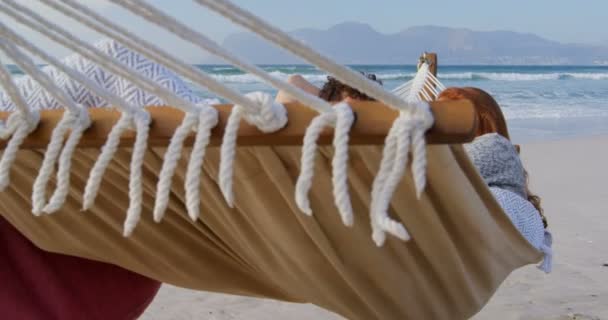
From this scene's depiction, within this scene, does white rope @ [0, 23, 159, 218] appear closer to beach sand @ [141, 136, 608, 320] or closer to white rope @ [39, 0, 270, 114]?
white rope @ [39, 0, 270, 114]

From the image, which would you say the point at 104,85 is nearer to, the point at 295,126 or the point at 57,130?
the point at 57,130

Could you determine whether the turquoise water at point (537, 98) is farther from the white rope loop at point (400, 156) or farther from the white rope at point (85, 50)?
the white rope loop at point (400, 156)

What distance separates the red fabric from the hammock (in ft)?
0.24

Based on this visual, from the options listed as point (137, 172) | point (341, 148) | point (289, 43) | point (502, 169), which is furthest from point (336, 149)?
point (502, 169)

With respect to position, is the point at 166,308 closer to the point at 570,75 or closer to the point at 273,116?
the point at 273,116

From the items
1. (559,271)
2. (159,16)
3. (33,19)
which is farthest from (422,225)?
(559,271)

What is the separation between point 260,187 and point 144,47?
0.23m

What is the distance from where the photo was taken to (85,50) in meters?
0.84

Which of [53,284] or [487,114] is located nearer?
[53,284]

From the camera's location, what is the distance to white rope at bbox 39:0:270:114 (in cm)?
75

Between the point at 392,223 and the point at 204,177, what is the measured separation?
0.35m

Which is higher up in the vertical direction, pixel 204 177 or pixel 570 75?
pixel 204 177

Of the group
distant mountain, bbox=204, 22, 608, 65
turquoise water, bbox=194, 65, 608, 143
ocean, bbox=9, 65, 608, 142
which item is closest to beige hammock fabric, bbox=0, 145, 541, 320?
ocean, bbox=9, 65, 608, 142

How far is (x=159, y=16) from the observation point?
2.47 ft
